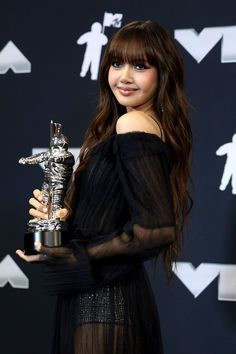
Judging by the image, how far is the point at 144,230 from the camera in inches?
46.9

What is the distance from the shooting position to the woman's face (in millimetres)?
1330

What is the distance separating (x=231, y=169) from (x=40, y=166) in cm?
70

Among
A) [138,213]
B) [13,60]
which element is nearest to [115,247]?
[138,213]

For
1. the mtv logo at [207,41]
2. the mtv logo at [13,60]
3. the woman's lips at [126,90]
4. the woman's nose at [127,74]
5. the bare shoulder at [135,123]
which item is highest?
the mtv logo at [13,60]

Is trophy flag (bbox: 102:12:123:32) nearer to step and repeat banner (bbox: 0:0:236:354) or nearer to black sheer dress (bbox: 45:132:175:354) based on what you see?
step and repeat banner (bbox: 0:0:236:354)

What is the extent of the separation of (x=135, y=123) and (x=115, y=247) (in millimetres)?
235

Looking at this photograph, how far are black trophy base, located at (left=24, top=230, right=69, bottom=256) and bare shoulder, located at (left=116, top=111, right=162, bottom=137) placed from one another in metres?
0.23

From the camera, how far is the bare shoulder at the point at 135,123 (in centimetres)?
125

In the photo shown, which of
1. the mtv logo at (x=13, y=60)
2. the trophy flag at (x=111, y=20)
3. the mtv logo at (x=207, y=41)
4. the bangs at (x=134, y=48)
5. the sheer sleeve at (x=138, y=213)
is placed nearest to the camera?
the sheer sleeve at (x=138, y=213)

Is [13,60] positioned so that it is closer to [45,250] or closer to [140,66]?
[140,66]

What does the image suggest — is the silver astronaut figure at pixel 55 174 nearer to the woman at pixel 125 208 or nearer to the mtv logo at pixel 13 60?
the woman at pixel 125 208

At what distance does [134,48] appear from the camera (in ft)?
4.30

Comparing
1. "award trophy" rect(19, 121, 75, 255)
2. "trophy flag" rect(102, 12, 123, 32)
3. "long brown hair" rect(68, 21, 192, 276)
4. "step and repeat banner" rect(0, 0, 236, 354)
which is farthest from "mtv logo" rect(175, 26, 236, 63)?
"award trophy" rect(19, 121, 75, 255)

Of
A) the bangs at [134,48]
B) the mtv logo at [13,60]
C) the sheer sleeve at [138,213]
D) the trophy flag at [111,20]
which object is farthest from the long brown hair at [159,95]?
the mtv logo at [13,60]
